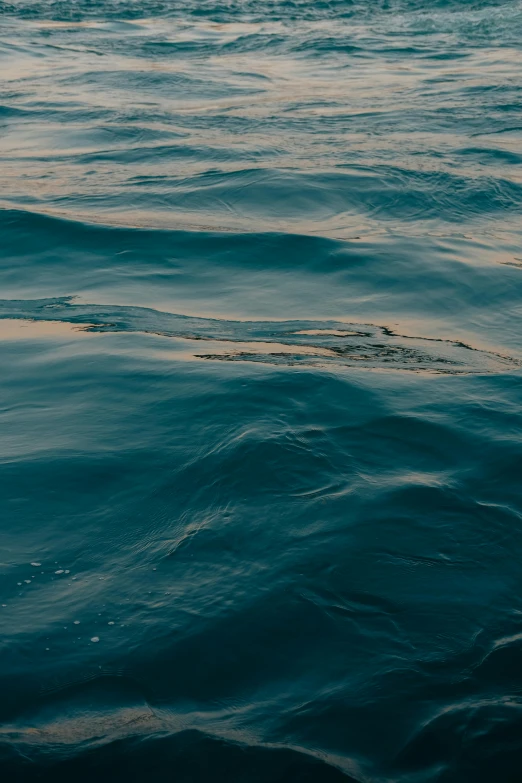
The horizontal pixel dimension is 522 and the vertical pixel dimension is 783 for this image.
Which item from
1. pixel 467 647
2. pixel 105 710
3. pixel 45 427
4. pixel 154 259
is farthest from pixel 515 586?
pixel 154 259

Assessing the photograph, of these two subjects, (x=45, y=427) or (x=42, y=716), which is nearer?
(x=42, y=716)

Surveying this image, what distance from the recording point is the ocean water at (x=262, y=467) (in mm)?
1977

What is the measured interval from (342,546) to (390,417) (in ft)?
2.65

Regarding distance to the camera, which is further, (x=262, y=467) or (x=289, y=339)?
(x=289, y=339)

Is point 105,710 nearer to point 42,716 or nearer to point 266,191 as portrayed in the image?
point 42,716

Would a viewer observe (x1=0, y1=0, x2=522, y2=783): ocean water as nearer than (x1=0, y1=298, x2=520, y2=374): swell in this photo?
Yes

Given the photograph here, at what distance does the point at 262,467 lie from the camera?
9.40 ft

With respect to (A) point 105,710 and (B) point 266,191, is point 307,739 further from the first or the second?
(B) point 266,191

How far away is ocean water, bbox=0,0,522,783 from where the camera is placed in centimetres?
198

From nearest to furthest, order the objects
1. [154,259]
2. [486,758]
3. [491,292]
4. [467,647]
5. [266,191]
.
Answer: [486,758] → [467,647] → [491,292] → [154,259] → [266,191]

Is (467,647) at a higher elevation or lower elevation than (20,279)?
lower

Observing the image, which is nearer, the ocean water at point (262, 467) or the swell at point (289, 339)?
the ocean water at point (262, 467)

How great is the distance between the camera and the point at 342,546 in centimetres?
252

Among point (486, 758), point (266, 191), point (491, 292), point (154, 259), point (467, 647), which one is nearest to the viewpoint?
point (486, 758)
